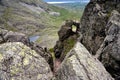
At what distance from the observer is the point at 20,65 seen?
26.6m

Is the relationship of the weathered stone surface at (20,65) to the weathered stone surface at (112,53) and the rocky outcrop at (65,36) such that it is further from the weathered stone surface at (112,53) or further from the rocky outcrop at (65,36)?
the rocky outcrop at (65,36)

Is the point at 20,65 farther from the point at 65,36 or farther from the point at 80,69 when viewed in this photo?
the point at 65,36

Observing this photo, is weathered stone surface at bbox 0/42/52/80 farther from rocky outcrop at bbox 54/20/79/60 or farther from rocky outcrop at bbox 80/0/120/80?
rocky outcrop at bbox 54/20/79/60

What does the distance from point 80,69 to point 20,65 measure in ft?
20.8

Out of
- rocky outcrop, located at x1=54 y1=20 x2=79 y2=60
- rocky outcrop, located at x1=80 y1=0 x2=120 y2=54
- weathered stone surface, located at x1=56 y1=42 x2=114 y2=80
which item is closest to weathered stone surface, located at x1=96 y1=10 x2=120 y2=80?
weathered stone surface, located at x1=56 y1=42 x2=114 y2=80

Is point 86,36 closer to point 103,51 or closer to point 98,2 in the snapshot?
point 98,2

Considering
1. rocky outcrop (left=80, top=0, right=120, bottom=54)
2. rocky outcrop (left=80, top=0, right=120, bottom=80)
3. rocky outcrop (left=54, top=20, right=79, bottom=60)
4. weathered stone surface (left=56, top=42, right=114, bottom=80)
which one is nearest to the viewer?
weathered stone surface (left=56, top=42, right=114, bottom=80)

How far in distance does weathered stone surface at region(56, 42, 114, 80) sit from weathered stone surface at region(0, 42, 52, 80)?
217 cm

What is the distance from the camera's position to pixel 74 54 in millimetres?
27906

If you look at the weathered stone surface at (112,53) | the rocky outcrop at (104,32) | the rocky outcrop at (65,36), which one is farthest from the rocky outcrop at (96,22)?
the rocky outcrop at (65,36)

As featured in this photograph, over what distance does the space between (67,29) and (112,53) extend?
2142 inches

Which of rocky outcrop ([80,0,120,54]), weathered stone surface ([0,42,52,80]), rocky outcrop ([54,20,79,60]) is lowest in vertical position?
rocky outcrop ([54,20,79,60])

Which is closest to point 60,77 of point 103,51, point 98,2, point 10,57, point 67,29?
point 10,57

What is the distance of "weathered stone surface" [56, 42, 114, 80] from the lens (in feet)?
82.7
